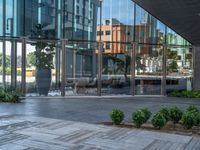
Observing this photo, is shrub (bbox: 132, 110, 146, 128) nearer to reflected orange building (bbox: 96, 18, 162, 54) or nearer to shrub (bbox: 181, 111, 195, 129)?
shrub (bbox: 181, 111, 195, 129)

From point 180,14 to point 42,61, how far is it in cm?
671

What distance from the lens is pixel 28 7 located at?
666 inches

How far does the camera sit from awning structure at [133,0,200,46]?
14.7 meters

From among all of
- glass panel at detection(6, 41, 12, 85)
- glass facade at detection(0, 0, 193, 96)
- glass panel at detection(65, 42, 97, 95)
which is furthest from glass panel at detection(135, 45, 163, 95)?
glass panel at detection(6, 41, 12, 85)

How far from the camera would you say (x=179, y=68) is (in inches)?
803

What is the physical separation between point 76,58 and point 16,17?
3401mm

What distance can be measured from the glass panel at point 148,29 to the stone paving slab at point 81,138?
1092 centimetres

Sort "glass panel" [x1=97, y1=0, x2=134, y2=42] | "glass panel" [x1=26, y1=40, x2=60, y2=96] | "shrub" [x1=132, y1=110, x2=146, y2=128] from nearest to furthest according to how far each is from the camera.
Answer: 1. "shrub" [x1=132, y1=110, x2=146, y2=128]
2. "glass panel" [x1=26, y1=40, x2=60, y2=96]
3. "glass panel" [x1=97, y1=0, x2=134, y2=42]

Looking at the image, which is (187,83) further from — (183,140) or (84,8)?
(183,140)

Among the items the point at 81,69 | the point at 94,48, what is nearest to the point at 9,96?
the point at 81,69

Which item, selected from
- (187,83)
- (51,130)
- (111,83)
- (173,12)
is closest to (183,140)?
(51,130)

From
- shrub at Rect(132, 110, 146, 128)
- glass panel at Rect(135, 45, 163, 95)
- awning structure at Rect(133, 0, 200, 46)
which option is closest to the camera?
shrub at Rect(132, 110, 146, 128)

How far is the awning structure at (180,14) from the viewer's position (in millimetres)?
14691

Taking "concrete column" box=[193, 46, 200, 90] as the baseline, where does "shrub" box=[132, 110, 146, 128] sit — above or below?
below
